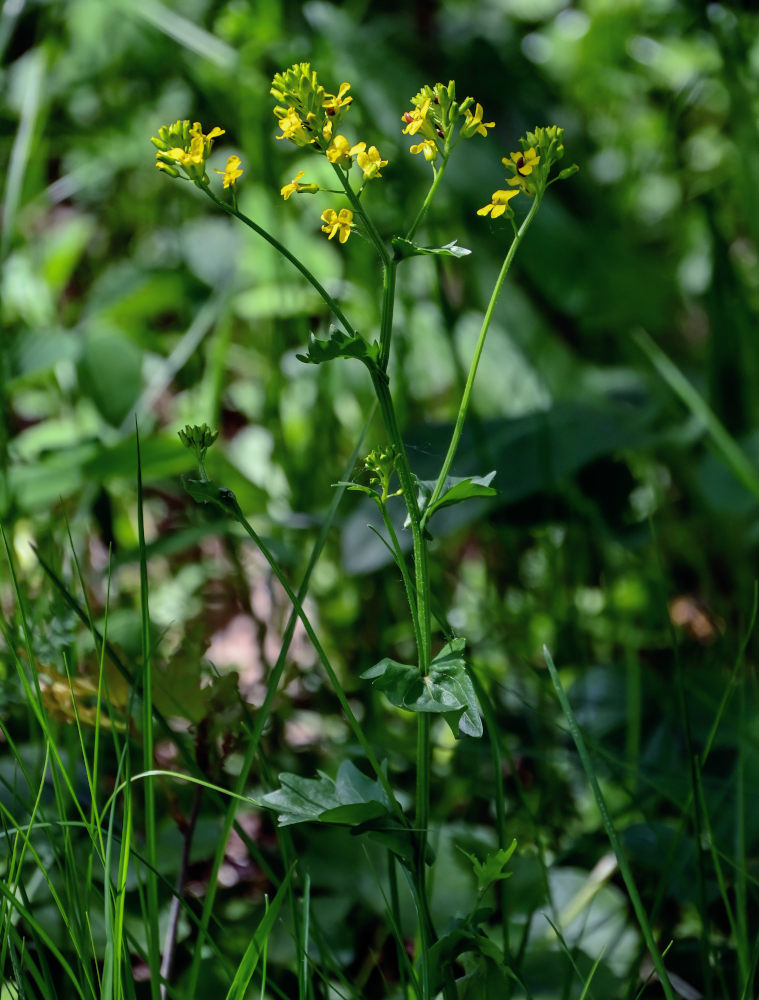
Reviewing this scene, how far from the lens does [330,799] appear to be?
388 mm

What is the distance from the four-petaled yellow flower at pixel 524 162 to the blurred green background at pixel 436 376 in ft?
0.88

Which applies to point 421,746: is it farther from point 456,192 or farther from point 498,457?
point 456,192

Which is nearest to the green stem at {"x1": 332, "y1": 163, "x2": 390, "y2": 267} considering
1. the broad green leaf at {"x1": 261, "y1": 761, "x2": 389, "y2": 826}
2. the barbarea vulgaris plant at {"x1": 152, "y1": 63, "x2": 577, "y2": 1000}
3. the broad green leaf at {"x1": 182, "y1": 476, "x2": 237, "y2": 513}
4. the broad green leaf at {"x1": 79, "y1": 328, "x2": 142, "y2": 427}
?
the barbarea vulgaris plant at {"x1": 152, "y1": 63, "x2": 577, "y2": 1000}

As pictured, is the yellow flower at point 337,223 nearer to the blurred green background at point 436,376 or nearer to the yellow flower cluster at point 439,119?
the yellow flower cluster at point 439,119

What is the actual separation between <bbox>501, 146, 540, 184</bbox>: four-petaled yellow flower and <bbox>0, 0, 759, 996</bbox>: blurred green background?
0.88ft

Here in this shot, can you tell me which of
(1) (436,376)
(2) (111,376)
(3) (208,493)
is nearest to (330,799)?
(3) (208,493)

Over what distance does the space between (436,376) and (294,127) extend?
0.87 metres

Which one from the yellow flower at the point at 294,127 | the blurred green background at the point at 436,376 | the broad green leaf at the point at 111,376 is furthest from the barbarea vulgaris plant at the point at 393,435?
the broad green leaf at the point at 111,376

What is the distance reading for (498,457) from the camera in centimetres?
93

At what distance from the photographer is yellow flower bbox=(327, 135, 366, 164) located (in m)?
0.34

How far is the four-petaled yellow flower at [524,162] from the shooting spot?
13.8 inches

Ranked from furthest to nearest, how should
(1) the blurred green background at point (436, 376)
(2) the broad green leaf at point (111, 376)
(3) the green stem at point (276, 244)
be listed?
(2) the broad green leaf at point (111, 376)
(1) the blurred green background at point (436, 376)
(3) the green stem at point (276, 244)

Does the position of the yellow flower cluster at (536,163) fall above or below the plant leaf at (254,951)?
above

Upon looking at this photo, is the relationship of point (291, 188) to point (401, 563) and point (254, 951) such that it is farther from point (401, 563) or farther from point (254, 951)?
point (254, 951)
